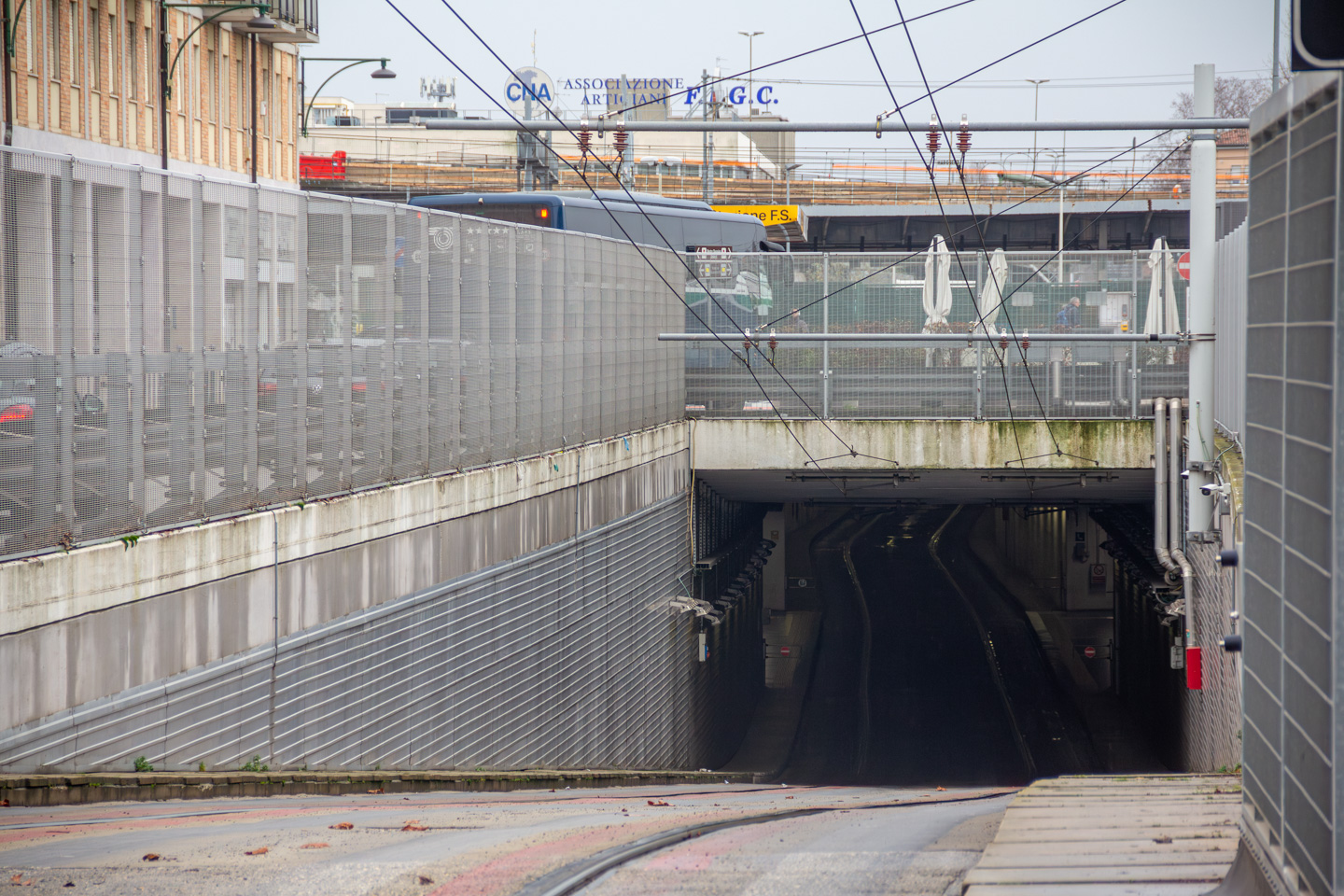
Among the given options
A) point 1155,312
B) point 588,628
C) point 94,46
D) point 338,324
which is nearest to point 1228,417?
point 1155,312

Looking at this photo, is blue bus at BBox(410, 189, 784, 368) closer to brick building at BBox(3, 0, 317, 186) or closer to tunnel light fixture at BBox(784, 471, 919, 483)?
tunnel light fixture at BBox(784, 471, 919, 483)

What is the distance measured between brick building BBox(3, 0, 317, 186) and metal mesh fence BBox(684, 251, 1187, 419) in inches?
420

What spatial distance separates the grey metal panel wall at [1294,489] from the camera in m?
3.90

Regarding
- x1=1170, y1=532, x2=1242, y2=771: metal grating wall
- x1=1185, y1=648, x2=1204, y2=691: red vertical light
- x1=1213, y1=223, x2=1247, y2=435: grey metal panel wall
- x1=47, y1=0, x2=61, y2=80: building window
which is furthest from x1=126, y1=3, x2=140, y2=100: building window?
x1=1185, y1=648, x2=1204, y2=691: red vertical light

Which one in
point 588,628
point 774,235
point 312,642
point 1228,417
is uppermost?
point 774,235

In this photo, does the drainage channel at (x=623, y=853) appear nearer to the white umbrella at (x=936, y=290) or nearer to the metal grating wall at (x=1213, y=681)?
the metal grating wall at (x=1213, y=681)

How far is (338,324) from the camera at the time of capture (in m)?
10.2

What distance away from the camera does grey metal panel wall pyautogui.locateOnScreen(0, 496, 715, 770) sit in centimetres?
806

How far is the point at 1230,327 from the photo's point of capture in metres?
13.9

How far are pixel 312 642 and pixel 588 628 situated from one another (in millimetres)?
5655

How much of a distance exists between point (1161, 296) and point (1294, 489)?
632 inches

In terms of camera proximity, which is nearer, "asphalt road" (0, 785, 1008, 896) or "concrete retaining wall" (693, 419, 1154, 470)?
"asphalt road" (0, 785, 1008, 896)

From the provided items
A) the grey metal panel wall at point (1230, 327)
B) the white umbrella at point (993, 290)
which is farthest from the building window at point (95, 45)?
the grey metal panel wall at point (1230, 327)

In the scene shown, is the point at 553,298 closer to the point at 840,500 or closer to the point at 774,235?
the point at 840,500
